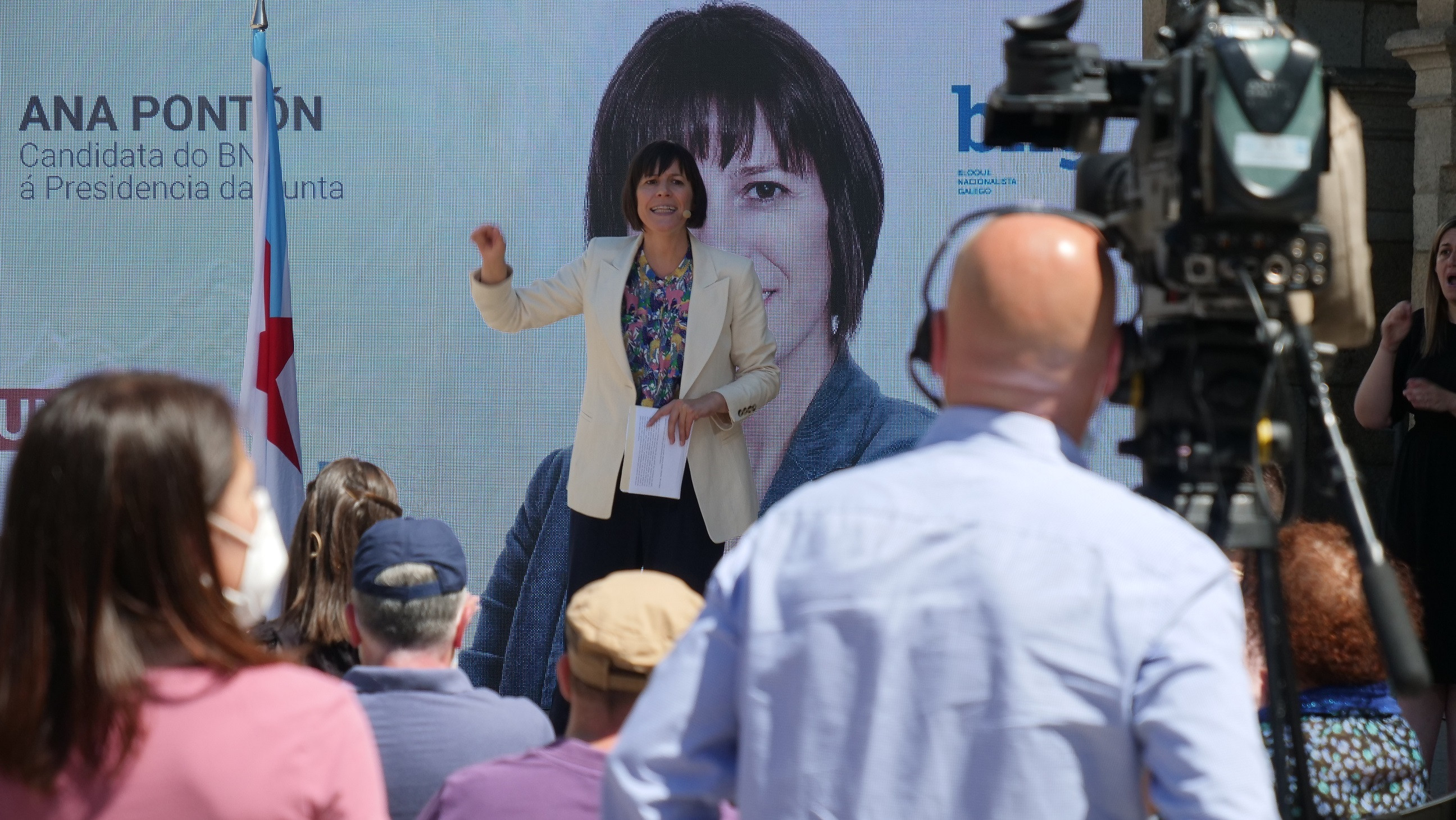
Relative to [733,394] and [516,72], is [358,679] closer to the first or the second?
[733,394]

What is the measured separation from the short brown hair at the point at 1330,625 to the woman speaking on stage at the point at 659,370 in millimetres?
1984

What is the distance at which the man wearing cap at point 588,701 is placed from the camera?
192 centimetres

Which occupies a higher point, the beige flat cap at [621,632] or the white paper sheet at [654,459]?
the beige flat cap at [621,632]

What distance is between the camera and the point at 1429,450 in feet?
13.5

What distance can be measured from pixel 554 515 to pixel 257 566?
3.70 meters

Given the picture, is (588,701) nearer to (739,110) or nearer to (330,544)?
(330,544)

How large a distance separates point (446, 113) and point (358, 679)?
308 centimetres

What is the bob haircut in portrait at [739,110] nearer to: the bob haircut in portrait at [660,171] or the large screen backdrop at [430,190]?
the large screen backdrop at [430,190]

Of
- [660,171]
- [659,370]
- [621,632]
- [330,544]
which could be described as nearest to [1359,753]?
[621,632]

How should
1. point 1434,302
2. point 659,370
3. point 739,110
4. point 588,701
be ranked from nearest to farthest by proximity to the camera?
point 588,701 < point 1434,302 < point 659,370 < point 739,110

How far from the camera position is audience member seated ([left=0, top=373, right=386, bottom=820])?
4.13ft

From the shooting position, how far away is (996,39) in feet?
16.8

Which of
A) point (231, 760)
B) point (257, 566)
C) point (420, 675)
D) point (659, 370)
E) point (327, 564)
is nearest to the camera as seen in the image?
point (231, 760)

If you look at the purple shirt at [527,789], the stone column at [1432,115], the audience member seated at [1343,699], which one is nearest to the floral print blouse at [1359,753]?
the audience member seated at [1343,699]
